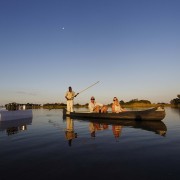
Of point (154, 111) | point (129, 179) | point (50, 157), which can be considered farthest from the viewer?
point (154, 111)

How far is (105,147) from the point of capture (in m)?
9.85

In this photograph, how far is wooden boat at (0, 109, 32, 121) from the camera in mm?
25278

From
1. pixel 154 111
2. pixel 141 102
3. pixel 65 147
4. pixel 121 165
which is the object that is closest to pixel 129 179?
pixel 121 165

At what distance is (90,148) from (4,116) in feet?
59.8

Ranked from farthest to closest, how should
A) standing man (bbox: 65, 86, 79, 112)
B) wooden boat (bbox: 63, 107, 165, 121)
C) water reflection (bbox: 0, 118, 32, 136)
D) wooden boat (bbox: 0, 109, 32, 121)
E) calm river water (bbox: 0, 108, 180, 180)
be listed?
standing man (bbox: 65, 86, 79, 112) < wooden boat (bbox: 0, 109, 32, 121) < wooden boat (bbox: 63, 107, 165, 121) < water reflection (bbox: 0, 118, 32, 136) < calm river water (bbox: 0, 108, 180, 180)

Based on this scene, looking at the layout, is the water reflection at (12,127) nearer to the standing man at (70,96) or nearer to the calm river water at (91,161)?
the calm river water at (91,161)

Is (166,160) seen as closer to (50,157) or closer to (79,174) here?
(79,174)

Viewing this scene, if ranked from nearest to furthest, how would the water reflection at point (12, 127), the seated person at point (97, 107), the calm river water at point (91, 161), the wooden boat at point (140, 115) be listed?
the calm river water at point (91, 161)
the water reflection at point (12, 127)
the wooden boat at point (140, 115)
the seated person at point (97, 107)

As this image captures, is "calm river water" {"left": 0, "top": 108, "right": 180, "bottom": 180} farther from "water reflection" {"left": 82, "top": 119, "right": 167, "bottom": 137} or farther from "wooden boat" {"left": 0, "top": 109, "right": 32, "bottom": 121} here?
"wooden boat" {"left": 0, "top": 109, "right": 32, "bottom": 121}

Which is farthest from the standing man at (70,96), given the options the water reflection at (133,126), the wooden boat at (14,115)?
the water reflection at (133,126)

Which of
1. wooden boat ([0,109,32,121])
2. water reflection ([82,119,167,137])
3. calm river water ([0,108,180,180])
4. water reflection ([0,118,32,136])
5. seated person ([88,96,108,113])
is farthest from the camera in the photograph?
seated person ([88,96,108,113])

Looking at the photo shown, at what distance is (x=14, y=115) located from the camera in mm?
28125

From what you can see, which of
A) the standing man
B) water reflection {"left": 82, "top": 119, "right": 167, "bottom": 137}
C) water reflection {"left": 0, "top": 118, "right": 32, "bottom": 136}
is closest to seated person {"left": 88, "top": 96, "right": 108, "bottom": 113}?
the standing man

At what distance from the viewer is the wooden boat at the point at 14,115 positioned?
25.3m
